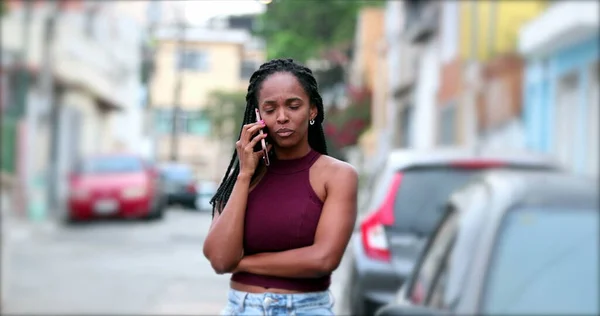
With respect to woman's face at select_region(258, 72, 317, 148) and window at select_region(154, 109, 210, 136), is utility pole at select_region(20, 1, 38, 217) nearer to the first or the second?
window at select_region(154, 109, 210, 136)

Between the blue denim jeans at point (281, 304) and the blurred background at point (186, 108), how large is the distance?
10.4 feet

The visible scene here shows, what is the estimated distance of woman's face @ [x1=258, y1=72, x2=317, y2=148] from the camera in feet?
9.95

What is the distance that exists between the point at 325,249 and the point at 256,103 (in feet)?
1.30

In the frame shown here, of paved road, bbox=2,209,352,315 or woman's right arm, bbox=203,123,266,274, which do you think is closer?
woman's right arm, bbox=203,123,266,274

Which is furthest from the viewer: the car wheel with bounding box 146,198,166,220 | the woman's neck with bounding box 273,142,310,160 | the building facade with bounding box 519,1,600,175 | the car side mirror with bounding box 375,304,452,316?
the car wheel with bounding box 146,198,166,220

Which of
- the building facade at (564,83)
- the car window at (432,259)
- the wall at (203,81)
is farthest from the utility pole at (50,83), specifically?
the car window at (432,259)

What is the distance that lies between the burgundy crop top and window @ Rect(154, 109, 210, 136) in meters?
14.2

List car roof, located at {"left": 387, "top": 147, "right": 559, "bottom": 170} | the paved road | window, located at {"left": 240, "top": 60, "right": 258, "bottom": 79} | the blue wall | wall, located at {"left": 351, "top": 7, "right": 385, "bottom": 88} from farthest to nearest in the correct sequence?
wall, located at {"left": 351, "top": 7, "right": 385, "bottom": 88}, the blue wall, the paved road, car roof, located at {"left": 387, "top": 147, "right": 559, "bottom": 170}, window, located at {"left": 240, "top": 60, "right": 258, "bottom": 79}

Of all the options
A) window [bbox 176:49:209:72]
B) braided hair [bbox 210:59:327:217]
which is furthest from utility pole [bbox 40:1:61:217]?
braided hair [bbox 210:59:327:217]

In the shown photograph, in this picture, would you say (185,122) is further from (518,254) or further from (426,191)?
(518,254)

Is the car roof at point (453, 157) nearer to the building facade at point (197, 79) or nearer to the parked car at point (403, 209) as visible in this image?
the parked car at point (403, 209)

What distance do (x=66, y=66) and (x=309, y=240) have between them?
31.5m

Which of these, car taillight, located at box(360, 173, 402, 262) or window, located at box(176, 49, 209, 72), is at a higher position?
window, located at box(176, 49, 209, 72)

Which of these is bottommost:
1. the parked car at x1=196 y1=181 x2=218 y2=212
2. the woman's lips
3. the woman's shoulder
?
the parked car at x1=196 y1=181 x2=218 y2=212
